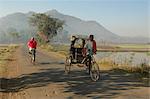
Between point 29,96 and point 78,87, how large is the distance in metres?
2.40

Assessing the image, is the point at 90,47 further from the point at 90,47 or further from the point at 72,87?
the point at 72,87

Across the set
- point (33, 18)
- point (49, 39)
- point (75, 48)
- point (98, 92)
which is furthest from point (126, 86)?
point (33, 18)

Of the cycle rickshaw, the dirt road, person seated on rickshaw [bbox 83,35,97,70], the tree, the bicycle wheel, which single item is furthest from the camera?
the tree

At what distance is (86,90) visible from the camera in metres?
12.8

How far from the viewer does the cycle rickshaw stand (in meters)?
15.8

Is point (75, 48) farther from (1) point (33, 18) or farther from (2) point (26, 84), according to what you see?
(1) point (33, 18)

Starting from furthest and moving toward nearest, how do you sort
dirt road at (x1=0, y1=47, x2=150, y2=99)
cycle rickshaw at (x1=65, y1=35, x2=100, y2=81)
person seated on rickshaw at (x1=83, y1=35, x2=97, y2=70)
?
person seated on rickshaw at (x1=83, y1=35, x2=97, y2=70)
cycle rickshaw at (x1=65, y1=35, x2=100, y2=81)
dirt road at (x1=0, y1=47, x2=150, y2=99)

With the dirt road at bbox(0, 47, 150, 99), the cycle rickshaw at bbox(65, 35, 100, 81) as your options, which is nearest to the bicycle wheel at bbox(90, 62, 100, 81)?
the cycle rickshaw at bbox(65, 35, 100, 81)

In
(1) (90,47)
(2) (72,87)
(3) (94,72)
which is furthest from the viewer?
(1) (90,47)

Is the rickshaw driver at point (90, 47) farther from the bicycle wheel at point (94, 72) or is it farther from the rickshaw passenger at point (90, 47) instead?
the bicycle wheel at point (94, 72)

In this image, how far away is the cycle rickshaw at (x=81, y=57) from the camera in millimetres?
15844

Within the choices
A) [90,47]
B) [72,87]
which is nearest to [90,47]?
[90,47]

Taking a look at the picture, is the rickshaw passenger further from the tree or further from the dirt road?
the tree

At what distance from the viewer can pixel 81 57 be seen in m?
17.0
